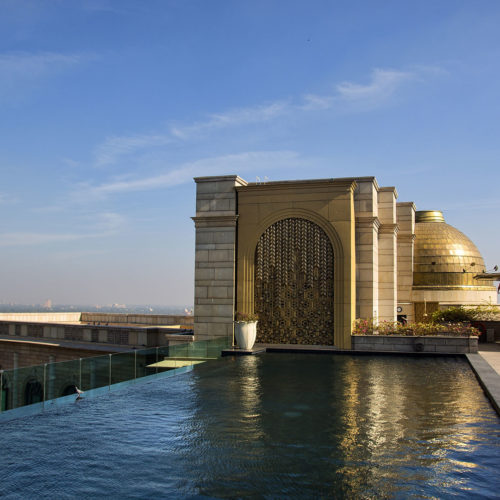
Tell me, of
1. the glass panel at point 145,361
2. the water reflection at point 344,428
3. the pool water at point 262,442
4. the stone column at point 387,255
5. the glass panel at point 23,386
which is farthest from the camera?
the stone column at point 387,255

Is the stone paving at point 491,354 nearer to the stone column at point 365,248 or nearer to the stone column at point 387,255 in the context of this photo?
the stone column at point 365,248

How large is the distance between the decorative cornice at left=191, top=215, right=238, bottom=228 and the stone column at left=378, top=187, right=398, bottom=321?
8.62m

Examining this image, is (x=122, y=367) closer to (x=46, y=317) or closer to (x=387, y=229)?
(x=387, y=229)

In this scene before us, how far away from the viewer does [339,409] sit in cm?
1152

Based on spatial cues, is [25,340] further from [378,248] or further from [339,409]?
[339,409]

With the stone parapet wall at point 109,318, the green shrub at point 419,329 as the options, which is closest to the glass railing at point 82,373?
the green shrub at point 419,329

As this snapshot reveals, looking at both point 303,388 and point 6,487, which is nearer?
point 6,487

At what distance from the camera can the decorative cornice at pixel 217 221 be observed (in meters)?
23.6

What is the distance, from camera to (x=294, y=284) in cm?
2316

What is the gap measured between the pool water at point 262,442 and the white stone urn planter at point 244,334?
6436 millimetres

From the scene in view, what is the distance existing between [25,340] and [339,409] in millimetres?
21747

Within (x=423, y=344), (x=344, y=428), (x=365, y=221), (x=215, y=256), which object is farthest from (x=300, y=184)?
(x=344, y=428)

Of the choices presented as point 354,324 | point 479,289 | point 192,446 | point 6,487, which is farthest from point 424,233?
point 6,487

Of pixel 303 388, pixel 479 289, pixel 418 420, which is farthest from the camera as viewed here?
pixel 479 289
